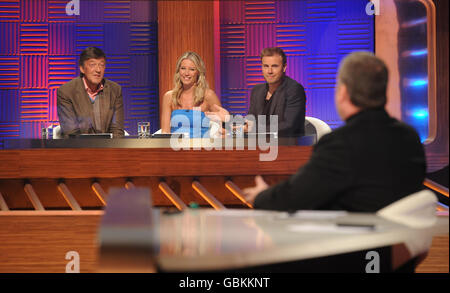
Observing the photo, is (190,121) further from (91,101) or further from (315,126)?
(315,126)

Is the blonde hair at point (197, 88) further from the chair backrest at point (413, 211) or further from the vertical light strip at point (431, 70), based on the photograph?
the chair backrest at point (413, 211)

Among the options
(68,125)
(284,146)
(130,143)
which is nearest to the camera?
(284,146)

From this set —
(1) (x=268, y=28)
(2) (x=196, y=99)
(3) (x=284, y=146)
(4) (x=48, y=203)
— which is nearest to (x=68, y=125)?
(2) (x=196, y=99)

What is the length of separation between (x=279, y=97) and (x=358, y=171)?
237 cm

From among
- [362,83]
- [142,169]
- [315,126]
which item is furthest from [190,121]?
[362,83]

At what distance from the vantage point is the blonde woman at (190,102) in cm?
423

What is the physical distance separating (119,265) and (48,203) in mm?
1871

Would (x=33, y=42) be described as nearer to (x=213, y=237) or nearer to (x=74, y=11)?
(x=74, y=11)

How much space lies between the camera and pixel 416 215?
1.42 metres

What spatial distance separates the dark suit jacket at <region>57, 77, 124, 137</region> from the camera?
4.15 m

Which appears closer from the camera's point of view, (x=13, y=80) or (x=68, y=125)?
(x=68, y=125)

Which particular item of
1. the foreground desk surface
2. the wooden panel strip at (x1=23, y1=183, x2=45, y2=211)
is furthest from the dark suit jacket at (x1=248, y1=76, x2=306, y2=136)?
the foreground desk surface

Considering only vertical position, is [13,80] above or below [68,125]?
above

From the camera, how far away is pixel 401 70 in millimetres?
4305
